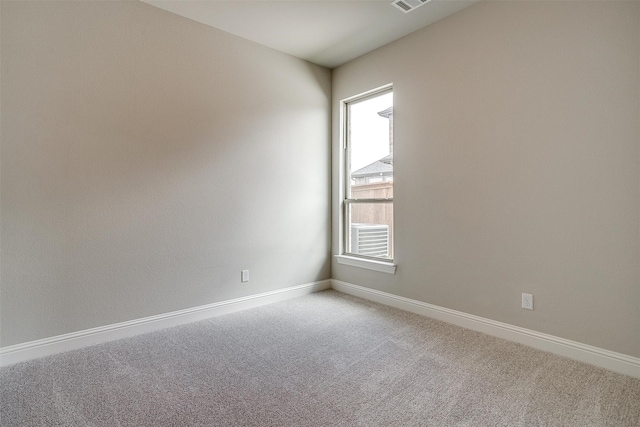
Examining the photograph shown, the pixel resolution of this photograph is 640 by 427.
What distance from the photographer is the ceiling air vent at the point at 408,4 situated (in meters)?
2.64

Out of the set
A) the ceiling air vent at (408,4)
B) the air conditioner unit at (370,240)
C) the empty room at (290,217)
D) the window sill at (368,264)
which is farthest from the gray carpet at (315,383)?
the ceiling air vent at (408,4)

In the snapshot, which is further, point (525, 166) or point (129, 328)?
point (129, 328)

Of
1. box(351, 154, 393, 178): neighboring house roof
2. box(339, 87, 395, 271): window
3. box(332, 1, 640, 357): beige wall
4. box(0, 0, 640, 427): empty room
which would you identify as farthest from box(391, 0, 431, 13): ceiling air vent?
box(351, 154, 393, 178): neighboring house roof

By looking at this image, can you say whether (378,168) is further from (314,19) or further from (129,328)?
(129,328)

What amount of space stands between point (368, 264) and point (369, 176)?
1002 mm

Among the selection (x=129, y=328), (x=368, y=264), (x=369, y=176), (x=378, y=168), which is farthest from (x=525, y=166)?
(x=129, y=328)

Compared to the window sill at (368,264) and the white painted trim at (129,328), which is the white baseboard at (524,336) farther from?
the white painted trim at (129,328)

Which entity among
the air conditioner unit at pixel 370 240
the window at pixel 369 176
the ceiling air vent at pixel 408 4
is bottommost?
the air conditioner unit at pixel 370 240

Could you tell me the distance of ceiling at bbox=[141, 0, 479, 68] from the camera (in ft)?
9.00

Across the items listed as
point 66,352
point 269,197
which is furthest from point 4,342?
point 269,197

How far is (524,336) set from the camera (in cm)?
248

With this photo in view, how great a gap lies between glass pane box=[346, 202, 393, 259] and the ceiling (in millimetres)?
1701

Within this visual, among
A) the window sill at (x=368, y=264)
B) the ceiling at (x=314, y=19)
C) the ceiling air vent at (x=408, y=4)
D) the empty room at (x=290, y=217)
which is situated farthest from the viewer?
the window sill at (x=368, y=264)

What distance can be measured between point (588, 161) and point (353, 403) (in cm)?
213
